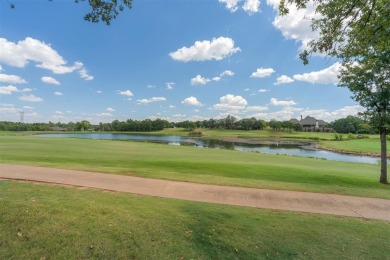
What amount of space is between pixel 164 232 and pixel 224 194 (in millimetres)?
4195

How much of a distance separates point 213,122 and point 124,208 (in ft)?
526

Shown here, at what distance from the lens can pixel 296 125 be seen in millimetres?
138500

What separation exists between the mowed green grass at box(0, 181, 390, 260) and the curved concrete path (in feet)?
3.67

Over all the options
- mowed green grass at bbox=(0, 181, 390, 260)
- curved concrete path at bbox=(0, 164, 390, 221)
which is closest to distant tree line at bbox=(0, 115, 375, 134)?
curved concrete path at bbox=(0, 164, 390, 221)

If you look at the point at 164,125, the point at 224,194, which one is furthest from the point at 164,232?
the point at 164,125

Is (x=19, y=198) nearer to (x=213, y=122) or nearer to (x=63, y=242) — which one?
(x=63, y=242)

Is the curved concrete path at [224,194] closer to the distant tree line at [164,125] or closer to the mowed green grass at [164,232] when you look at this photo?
the mowed green grass at [164,232]

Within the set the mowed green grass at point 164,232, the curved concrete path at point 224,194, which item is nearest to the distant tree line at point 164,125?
the curved concrete path at point 224,194

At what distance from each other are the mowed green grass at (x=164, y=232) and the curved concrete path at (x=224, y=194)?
3.67 feet

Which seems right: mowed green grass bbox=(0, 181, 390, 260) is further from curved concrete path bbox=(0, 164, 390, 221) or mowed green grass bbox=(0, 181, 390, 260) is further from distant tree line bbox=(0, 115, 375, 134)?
distant tree line bbox=(0, 115, 375, 134)

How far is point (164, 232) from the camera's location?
504 cm

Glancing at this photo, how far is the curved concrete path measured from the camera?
8.00m

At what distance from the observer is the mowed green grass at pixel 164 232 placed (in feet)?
14.5

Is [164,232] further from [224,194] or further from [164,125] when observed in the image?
[164,125]
